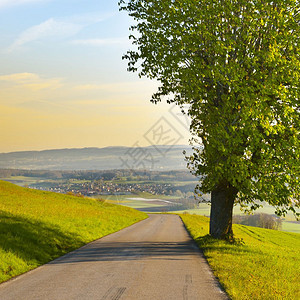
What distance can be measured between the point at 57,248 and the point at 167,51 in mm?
13756

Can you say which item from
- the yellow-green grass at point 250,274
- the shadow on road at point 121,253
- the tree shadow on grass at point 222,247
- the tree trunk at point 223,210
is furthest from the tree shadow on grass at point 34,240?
the tree trunk at point 223,210

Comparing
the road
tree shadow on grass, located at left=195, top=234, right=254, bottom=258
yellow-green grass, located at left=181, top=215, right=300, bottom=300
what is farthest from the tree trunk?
the road

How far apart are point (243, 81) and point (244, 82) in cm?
118

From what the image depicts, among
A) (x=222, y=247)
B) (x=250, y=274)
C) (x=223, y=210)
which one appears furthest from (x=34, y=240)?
(x=223, y=210)

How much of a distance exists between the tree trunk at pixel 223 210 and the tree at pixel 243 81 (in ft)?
5.82

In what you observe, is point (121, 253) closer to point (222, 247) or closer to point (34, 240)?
point (34, 240)

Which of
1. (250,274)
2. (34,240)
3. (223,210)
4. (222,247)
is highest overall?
(223,210)

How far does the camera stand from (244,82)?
20.2 metres

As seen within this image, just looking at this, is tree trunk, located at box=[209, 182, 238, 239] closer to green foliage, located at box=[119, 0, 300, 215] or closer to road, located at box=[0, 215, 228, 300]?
green foliage, located at box=[119, 0, 300, 215]

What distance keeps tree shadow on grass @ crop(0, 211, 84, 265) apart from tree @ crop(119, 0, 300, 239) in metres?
9.65

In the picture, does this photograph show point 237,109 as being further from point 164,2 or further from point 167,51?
point 164,2

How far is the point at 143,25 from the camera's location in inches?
973

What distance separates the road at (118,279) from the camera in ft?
37.0

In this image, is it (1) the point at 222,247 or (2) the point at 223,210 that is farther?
(2) the point at 223,210
